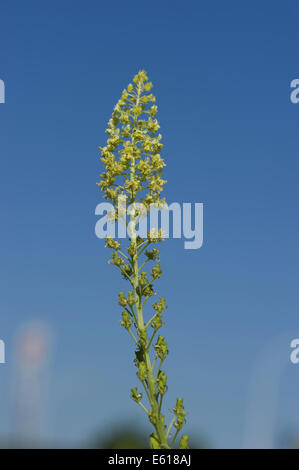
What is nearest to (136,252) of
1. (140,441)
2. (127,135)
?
(127,135)

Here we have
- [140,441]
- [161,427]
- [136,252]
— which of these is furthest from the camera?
[140,441]

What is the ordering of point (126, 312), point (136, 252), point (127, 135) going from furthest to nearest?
1. point (127, 135)
2. point (136, 252)
3. point (126, 312)

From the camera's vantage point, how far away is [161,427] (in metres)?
10.6

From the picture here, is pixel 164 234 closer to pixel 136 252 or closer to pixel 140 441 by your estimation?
pixel 136 252

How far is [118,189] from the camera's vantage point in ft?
41.9

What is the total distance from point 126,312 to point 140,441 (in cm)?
7461

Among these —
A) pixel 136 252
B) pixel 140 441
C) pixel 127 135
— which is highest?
pixel 127 135
